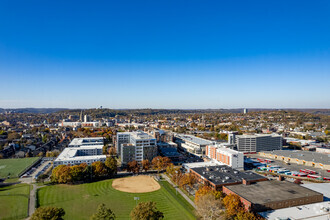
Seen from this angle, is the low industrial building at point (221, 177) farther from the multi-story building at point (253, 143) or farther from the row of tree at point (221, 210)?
the multi-story building at point (253, 143)

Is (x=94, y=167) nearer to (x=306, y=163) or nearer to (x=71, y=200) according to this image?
(x=71, y=200)

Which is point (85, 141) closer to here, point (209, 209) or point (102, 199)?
point (102, 199)

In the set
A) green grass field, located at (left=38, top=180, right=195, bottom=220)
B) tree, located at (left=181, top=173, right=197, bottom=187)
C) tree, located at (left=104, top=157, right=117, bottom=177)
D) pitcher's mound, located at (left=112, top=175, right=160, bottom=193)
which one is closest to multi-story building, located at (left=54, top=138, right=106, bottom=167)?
tree, located at (left=104, top=157, right=117, bottom=177)

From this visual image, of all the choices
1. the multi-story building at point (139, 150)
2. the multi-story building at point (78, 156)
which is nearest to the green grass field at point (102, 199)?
the multi-story building at point (78, 156)

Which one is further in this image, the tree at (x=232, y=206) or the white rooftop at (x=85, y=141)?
the white rooftop at (x=85, y=141)

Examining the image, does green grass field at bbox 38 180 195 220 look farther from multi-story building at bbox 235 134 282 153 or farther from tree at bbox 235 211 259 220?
multi-story building at bbox 235 134 282 153

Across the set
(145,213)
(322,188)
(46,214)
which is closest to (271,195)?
(322,188)

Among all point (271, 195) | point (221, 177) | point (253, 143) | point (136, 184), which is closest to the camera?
point (271, 195)
